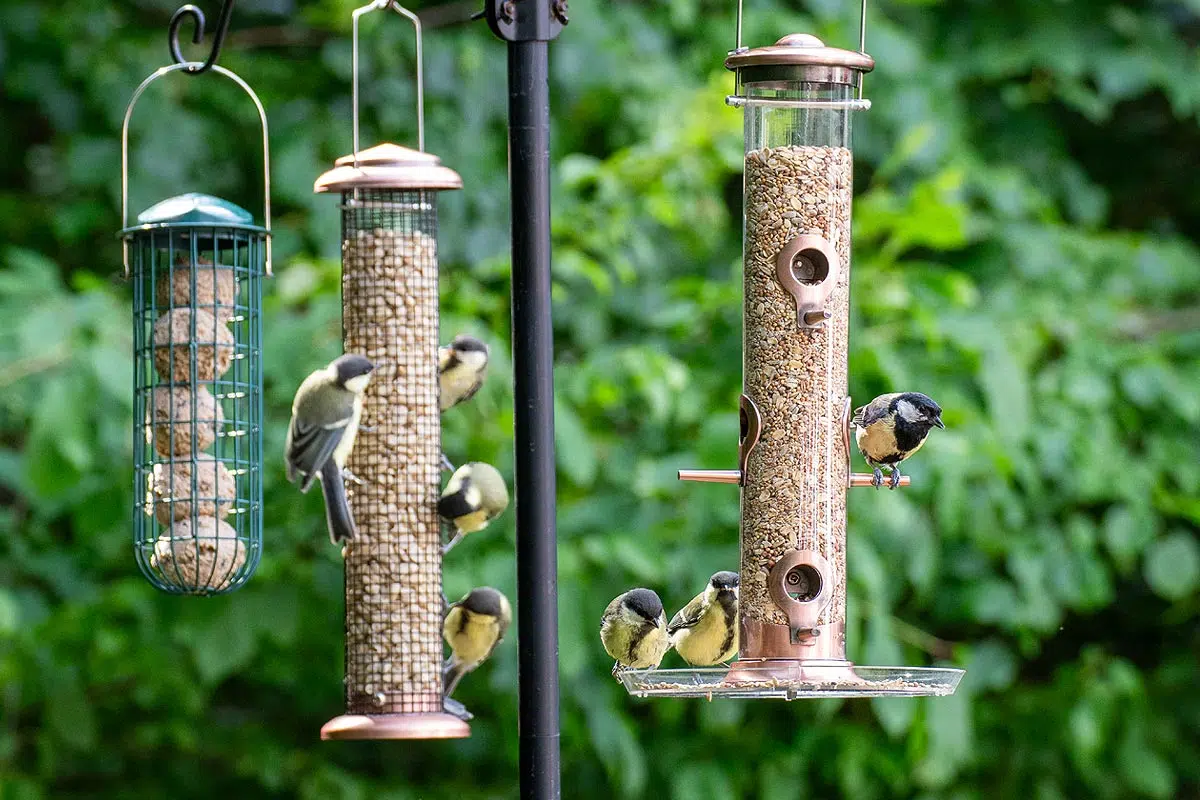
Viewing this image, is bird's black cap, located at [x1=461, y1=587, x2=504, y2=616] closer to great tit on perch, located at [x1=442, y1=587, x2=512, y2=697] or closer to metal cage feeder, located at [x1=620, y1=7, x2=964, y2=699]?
great tit on perch, located at [x1=442, y1=587, x2=512, y2=697]

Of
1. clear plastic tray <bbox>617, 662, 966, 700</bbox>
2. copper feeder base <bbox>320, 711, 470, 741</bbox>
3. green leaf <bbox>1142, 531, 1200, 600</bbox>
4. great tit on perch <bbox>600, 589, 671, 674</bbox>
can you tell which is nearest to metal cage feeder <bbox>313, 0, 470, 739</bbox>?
copper feeder base <bbox>320, 711, 470, 741</bbox>

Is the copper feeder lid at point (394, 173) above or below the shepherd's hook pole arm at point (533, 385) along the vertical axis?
above

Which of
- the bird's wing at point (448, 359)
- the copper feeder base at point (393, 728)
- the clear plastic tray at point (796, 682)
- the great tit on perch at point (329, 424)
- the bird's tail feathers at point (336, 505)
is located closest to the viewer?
the clear plastic tray at point (796, 682)

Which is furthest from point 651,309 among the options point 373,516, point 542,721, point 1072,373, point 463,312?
point 542,721

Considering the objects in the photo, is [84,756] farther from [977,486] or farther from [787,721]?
[977,486]

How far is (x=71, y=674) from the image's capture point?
6918 mm

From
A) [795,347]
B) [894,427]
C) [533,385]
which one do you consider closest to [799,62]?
[795,347]

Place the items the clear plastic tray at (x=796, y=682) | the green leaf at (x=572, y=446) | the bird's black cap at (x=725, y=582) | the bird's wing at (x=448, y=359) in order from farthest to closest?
the green leaf at (x=572, y=446) < the bird's wing at (x=448, y=359) < the bird's black cap at (x=725, y=582) < the clear plastic tray at (x=796, y=682)

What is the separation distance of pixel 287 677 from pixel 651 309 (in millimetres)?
2164

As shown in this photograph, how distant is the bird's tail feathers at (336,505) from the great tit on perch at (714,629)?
797 mm

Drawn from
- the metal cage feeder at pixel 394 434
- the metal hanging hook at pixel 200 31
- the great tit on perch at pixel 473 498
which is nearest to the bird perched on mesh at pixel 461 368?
the metal cage feeder at pixel 394 434

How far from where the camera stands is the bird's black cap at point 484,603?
3.96 m

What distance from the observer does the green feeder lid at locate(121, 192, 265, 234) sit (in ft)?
12.6

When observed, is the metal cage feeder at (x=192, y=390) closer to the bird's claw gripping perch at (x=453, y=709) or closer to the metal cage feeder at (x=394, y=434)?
the metal cage feeder at (x=394, y=434)
